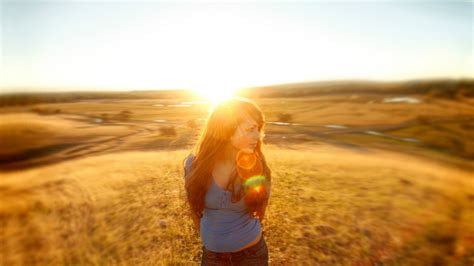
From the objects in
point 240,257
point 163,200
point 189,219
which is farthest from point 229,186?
point 163,200

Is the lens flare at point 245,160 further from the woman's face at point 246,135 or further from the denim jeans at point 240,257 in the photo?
the denim jeans at point 240,257

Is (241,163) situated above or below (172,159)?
above

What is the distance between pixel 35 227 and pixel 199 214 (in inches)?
175

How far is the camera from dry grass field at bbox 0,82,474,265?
4023 millimetres

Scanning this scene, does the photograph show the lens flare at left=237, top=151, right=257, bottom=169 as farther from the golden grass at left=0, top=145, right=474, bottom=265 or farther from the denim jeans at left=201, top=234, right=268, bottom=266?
the golden grass at left=0, top=145, right=474, bottom=265

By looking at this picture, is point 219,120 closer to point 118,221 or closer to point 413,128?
point 118,221

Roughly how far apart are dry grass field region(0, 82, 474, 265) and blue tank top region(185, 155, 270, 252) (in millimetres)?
653

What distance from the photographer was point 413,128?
18.4 meters

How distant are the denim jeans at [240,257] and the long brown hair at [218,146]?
0.18 m

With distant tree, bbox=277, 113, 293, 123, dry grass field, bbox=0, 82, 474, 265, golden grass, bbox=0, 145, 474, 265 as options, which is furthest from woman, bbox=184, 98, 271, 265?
distant tree, bbox=277, 113, 293, 123

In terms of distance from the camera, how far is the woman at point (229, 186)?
60.3 inches

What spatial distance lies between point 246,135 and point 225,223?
0.46m

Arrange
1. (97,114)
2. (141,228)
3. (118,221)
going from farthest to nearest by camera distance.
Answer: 1. (97,114)
2. (118,221)
3. (141,228)

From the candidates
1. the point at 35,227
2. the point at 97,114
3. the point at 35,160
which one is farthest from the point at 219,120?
→ the point at 97,114
